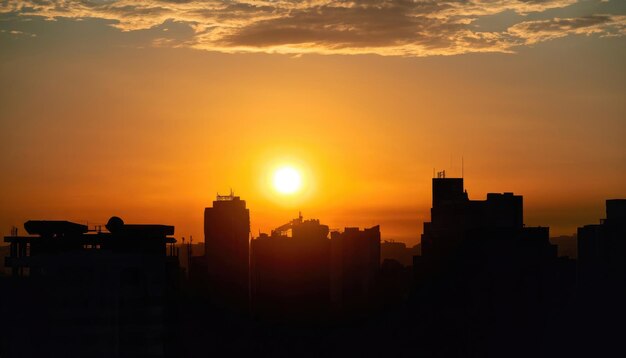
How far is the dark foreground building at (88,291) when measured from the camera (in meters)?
99.9

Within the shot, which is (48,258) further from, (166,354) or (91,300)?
(166,354)

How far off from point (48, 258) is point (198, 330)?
88476 mm

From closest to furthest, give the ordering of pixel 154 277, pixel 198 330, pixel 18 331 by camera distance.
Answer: pixel 18 331 → pixel 154 277 → pixel 198 330

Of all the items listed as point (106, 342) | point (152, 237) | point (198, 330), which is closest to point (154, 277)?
point (152, 237)

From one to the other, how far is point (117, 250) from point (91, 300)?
8.94m

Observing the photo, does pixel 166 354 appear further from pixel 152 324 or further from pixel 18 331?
pixel 18 331

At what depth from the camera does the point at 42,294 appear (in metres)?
103

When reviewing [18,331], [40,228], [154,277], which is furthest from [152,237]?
[18,331]

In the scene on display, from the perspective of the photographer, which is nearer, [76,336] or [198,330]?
[76,336]

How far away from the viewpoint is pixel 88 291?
10531 cm

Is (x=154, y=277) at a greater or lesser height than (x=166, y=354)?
greater

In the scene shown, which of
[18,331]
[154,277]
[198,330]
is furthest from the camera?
[198,330]

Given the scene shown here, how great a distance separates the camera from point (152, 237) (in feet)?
389

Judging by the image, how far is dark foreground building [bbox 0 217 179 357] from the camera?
3935 inches
